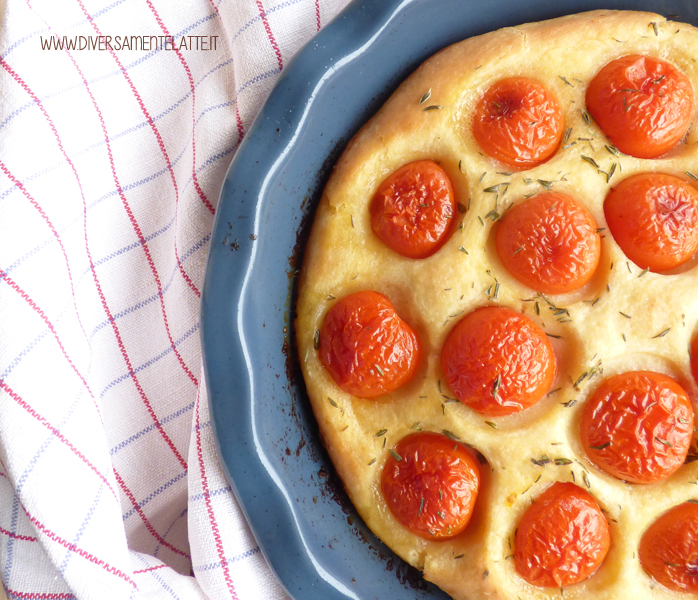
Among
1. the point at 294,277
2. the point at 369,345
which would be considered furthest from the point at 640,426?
the point at 294,277

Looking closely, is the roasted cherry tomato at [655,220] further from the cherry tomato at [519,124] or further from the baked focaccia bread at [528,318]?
the cherry tomato at [519,124]

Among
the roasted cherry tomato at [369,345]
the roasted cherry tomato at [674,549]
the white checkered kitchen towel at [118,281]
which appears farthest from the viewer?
the white checkered kitchen towel at [118,281]

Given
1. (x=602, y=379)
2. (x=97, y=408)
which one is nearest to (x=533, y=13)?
(x=602, y=379)

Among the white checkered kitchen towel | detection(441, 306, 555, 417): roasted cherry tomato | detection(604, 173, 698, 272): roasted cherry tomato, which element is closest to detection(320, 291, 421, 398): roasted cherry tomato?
detection(441, 306, 555, 417): roasted cherry tomato

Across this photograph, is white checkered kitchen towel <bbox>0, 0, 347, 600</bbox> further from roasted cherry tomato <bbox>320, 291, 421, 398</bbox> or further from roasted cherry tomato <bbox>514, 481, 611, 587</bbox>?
roasted cherry tomato <bbox>514, 481, 611, 587</bbox>

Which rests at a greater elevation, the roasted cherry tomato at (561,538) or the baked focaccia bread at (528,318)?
the baked focaccia bread at (528,318)

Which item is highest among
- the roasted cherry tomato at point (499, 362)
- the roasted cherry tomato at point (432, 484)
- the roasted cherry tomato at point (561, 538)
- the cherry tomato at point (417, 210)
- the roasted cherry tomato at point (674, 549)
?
the cherry tomato at point (417, 210)

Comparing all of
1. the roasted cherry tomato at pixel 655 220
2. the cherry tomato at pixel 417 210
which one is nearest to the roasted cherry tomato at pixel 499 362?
the cherry tomato at pixel 417 210
